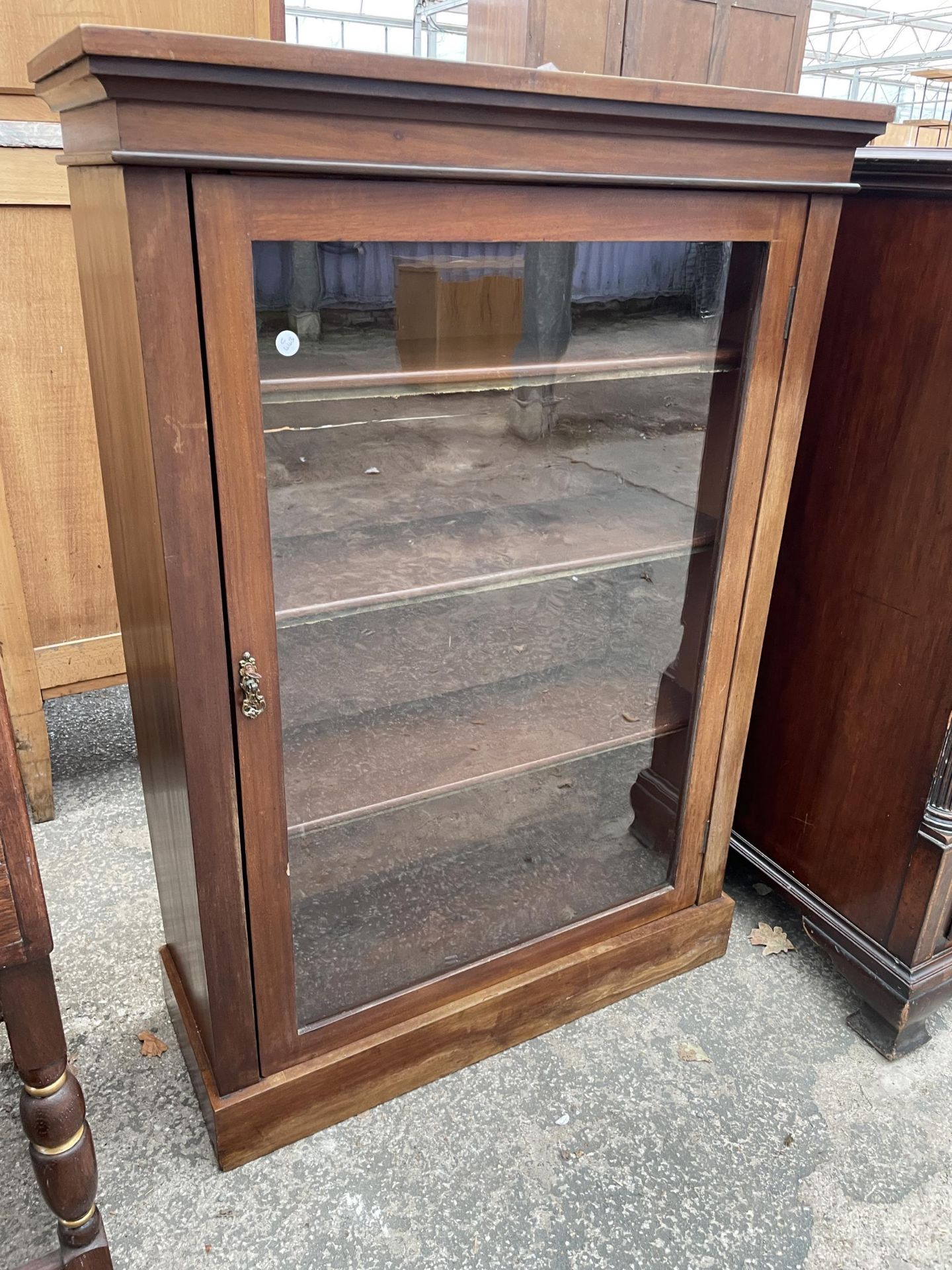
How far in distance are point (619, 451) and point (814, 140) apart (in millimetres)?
445

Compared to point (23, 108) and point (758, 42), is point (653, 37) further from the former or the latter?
point (23, 108)

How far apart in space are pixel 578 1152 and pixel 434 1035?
0.84ft

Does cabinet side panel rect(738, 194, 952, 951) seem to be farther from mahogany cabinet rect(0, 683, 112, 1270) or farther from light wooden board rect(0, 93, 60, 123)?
light wooden board rect(0, 93, 60, 123)

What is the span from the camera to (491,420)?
115 centimetres

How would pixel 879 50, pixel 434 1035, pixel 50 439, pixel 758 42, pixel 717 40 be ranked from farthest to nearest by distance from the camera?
pixel 879 50
pixel 758 42
pixel 717 40
pixel 50 439
pixel 434 1035

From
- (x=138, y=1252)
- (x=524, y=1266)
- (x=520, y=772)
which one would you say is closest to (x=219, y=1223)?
(x=138, y=1252)

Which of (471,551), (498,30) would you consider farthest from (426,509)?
(498,30)

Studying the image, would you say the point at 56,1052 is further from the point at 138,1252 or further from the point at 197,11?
the point at 197,11

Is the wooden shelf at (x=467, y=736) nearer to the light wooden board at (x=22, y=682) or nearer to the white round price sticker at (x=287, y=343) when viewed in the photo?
the white round price sticker at (x=287, y=343)

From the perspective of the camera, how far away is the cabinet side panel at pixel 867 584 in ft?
4.05

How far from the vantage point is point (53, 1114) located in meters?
0.89

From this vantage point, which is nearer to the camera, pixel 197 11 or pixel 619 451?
pixel 619 451

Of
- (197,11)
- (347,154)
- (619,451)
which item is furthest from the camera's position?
(197,11)

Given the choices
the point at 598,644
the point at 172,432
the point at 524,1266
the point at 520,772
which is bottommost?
the point at 524,1266
